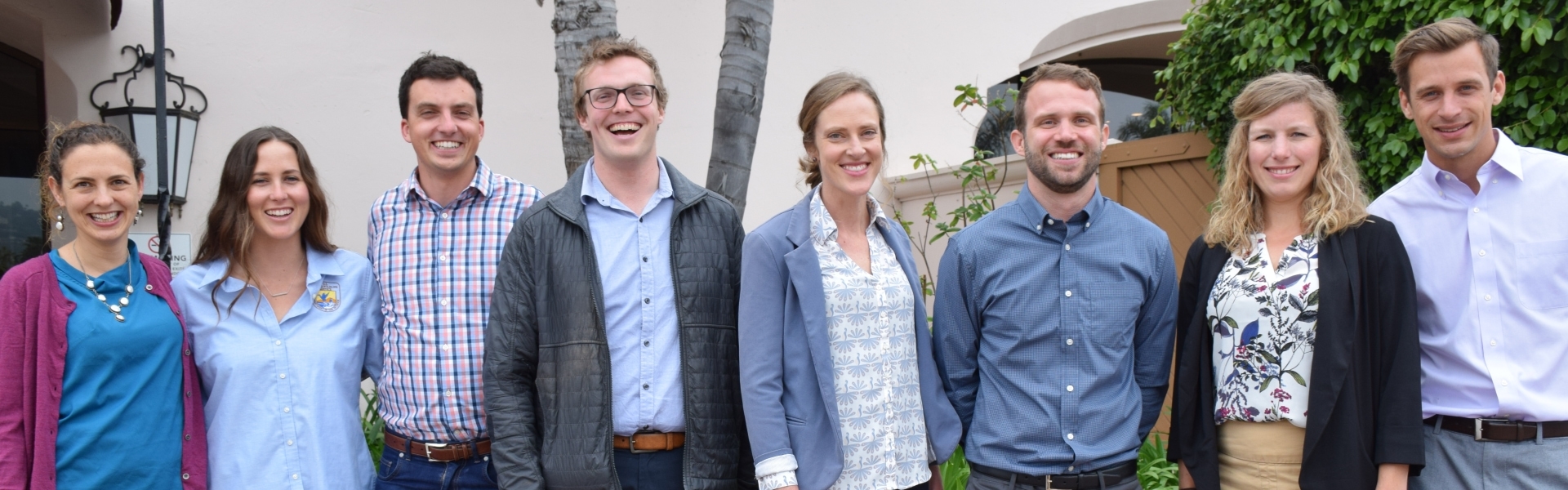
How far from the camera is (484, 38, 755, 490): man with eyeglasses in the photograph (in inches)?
93.9

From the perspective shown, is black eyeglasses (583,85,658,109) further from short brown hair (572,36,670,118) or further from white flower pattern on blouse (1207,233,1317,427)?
white flower pattern on blouse (1207,233,1317,427)

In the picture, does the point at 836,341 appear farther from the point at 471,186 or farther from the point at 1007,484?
the point at 471,186

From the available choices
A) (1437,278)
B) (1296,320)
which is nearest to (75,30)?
(1296,320)

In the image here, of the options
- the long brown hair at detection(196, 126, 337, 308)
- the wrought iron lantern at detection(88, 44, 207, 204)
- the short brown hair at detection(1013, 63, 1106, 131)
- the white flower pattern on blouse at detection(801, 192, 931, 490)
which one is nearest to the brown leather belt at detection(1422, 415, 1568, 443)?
the short brown hair at detection(1013, 63, 1106, 131)

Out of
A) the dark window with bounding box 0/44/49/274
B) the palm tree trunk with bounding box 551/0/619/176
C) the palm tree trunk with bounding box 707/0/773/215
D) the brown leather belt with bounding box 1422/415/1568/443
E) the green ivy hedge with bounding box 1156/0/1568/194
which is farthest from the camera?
the dark window with bounding box 0/44/49/274

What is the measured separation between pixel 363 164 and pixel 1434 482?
5172mm

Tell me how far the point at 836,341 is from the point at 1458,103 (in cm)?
176

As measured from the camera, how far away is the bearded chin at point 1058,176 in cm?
256

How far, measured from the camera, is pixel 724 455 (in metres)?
2.47

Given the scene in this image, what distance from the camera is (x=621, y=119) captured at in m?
2.55

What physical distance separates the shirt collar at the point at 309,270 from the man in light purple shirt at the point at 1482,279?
298 centimetres

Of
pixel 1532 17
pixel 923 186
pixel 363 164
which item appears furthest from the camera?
pixel 923 186

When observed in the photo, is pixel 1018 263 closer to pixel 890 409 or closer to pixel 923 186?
pixel 890 409

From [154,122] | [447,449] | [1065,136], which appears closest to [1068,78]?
[1065,136]
